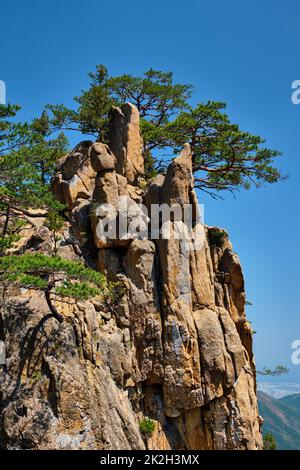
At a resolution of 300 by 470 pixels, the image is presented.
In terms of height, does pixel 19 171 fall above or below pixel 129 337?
above

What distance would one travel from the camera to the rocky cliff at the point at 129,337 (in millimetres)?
13383

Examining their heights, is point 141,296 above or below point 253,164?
below

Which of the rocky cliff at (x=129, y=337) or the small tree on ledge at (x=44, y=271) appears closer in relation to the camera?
the small tree on ledge at (x=44, y=271)

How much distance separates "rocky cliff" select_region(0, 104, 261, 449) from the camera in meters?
13.4

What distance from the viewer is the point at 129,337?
17578mm

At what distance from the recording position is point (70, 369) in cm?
1386

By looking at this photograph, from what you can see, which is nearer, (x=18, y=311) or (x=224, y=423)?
(x=18, y=311)

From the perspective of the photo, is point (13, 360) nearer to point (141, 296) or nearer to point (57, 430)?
point (57, 430)

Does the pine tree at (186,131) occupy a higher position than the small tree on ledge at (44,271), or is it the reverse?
the pine tree at (186,131)
